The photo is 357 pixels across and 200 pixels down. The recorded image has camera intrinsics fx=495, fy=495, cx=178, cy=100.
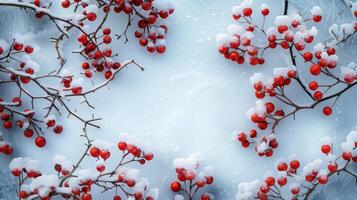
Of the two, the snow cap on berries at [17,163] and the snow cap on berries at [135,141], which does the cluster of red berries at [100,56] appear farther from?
the snow cap on berries at [17,163]

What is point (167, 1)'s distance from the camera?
1.94 m

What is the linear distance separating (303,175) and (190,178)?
425mm

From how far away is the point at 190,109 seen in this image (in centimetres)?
193

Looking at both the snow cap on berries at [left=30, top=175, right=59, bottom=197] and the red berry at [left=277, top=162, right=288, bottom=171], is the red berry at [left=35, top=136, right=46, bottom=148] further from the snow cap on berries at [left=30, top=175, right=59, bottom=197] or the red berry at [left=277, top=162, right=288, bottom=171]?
the red berry at [left=277, top=162, right=288, bottom=171]

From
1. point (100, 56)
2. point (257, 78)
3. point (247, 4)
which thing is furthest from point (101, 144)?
point (247, 4)

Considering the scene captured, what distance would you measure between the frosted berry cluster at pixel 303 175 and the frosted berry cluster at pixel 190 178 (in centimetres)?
13

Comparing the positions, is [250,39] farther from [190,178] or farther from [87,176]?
[87,176]

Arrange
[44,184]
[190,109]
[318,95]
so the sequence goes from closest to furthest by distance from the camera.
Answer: [44,184]
[318,95]
[190,109]

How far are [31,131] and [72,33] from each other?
1.36ft

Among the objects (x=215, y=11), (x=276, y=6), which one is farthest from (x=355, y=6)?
(x=215, y=11)

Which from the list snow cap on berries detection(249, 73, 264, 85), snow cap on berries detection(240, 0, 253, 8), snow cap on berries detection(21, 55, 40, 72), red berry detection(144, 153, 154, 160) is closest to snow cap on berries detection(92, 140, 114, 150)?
red berry detection(144, 153, 154, 160)

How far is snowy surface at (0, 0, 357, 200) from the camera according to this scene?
191 centimetres

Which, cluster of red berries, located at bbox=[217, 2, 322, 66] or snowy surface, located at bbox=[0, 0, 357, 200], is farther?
snowy surface, located at bbox=[0, 0, 357, 200]

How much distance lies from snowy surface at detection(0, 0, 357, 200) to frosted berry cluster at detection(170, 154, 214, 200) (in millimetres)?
63
